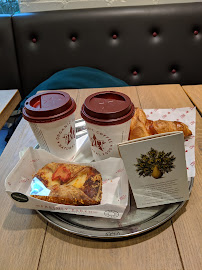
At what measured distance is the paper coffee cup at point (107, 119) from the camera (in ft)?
1.73

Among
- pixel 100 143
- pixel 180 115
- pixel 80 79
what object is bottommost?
pixel 80 79

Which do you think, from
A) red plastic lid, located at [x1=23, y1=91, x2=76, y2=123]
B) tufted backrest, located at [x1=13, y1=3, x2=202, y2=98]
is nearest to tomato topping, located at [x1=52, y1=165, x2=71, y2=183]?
red plastic lid, located at [x1=23, y1=91, x2=76, y2=123]

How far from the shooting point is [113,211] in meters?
0.49

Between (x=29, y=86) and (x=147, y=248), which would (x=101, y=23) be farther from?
(x=147, y=248)

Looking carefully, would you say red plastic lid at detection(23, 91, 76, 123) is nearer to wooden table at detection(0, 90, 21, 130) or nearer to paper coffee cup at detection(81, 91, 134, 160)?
paper coffee cup at detection(81, 91, 134, 160)

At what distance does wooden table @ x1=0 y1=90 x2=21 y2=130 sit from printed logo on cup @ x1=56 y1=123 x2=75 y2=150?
45 cm

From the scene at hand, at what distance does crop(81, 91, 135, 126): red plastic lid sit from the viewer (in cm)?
52

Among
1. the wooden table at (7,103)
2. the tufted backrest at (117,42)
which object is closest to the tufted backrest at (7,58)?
the tufted backrest at (117,42)

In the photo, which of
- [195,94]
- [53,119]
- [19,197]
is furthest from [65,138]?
[195,94]

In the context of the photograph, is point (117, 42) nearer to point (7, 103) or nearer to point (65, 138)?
point (7, 103)

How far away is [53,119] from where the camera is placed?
56 centimetres

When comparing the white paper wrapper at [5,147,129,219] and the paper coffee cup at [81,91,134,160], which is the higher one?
the paper coffee cup at [81,91,134,160]

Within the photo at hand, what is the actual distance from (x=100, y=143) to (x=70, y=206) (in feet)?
0.53

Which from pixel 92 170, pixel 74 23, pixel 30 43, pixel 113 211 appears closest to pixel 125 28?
pixel 74 23
